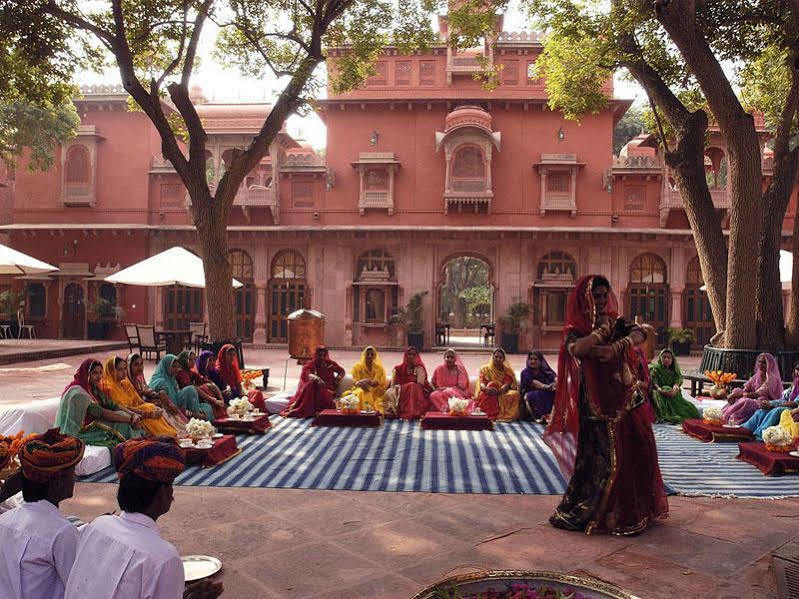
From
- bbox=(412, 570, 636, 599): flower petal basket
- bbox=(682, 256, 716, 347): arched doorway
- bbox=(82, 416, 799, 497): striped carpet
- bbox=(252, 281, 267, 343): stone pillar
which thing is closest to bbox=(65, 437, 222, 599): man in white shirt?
bbox=(412, 570, 636, 599): flower petal basket

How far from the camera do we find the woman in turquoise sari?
24.7ft

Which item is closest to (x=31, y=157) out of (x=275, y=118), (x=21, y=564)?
(x=275, y=118)

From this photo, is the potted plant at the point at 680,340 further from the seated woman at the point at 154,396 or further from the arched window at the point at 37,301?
the arched window at the point at 37,301

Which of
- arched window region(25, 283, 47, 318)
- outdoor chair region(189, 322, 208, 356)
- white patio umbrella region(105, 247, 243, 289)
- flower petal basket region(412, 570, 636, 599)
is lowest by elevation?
flower petal basket region(412, 570, 636, 599)

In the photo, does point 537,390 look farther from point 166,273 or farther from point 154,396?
point 166,273

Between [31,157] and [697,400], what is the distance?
20.1 m

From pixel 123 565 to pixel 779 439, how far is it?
239 inches

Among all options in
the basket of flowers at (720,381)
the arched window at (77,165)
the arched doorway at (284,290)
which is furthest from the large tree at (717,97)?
the arched window at (77,165)

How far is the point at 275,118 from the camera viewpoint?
35.1 feet

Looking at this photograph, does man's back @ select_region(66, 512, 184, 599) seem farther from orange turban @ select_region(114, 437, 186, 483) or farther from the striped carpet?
the striped carpet

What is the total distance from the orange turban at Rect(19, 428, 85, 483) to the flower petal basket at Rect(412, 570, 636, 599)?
54.7 inches

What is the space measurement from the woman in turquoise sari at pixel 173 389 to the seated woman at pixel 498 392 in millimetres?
3707

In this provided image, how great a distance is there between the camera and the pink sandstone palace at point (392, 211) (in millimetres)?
20516

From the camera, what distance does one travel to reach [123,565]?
6.07ft
